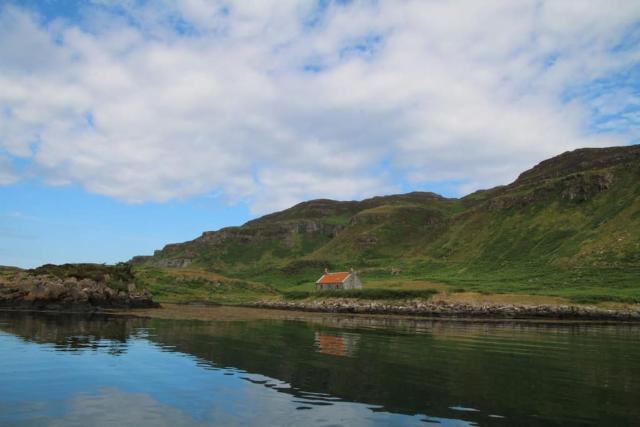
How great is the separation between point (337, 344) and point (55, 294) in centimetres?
4317

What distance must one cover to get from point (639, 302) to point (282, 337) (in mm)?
54870

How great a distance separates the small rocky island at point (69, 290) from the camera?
6088 cm

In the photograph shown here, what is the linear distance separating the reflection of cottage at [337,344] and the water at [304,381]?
0.72ft

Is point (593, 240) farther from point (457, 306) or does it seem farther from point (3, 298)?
point (3, 298)

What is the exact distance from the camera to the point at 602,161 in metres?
171

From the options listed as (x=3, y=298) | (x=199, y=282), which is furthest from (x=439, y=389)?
(x=199, y=282)

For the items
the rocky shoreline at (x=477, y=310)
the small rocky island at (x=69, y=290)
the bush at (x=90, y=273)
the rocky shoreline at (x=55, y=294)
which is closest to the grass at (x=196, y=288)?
the bush at (x=90, y=273)

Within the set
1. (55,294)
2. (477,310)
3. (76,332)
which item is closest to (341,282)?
(477,310)

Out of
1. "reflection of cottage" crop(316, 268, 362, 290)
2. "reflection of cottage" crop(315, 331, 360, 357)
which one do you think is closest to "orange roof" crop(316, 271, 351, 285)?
"reflection of cottage" crop(316, 268, 362, 290)

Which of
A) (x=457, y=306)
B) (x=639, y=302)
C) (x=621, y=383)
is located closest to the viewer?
(x=621, y=383)

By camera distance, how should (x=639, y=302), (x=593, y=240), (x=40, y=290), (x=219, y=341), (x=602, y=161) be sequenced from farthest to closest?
(x=602, y=161) < (x=593, y=240) < (x=639, y=302) < (x=40, y=290) < (x=219, y=341)

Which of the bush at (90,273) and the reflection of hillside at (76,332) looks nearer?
the reflection of hillside at (76,332)

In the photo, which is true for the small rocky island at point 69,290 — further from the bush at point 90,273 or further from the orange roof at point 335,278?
the orange roof at point 335,278

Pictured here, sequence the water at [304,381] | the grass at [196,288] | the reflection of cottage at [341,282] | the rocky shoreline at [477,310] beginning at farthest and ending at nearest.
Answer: the reflection of cottage at [341,282]
the grass at [196,288]
the rocky shoreline at [477,310]
the water at [304,381]
